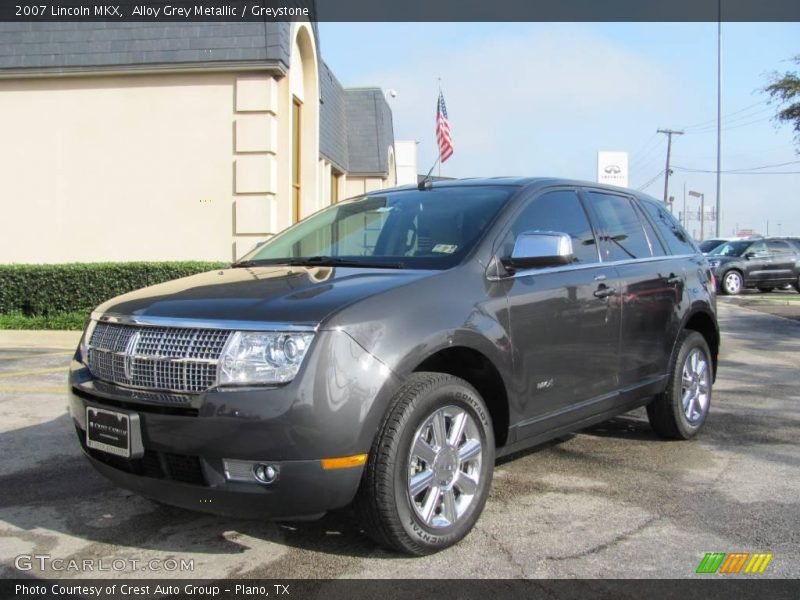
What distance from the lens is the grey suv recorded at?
2.95 meters

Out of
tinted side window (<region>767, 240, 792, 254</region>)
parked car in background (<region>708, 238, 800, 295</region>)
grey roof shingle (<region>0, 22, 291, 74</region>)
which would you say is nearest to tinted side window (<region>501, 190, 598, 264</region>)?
grey roof shingle (<region>0, 22, 291, 74</region>)

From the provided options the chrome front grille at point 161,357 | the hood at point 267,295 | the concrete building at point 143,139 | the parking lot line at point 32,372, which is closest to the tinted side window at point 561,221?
the hood at point 267,295

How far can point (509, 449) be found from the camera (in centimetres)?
389

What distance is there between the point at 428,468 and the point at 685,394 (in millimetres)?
2891

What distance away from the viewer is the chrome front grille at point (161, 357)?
9.94 ft

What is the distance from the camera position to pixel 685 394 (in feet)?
17.8

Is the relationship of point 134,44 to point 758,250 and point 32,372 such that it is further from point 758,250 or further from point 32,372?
point 758,250

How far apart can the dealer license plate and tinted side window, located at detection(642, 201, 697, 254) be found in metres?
4.11

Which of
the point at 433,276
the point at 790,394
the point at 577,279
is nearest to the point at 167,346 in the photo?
the point at 433,276

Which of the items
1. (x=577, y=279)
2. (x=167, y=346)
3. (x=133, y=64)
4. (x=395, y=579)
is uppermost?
(x=133, y=64)

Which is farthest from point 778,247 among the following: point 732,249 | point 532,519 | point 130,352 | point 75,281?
point 130,352

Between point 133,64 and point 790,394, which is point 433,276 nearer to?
point 790,394

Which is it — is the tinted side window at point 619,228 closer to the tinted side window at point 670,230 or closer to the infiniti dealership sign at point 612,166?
the tinted side window at point 670,230

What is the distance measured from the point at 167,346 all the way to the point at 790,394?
6.45m
